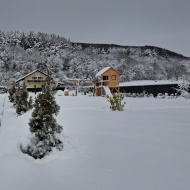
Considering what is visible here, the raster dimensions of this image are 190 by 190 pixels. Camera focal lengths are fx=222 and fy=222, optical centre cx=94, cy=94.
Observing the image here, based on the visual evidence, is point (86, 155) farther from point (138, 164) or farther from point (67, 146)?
point (138, 164)

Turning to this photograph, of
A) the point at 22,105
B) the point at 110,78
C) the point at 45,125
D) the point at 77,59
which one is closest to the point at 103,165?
the point at 45,125

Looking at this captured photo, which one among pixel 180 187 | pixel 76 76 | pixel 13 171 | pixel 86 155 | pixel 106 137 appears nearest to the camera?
pixel 180 187

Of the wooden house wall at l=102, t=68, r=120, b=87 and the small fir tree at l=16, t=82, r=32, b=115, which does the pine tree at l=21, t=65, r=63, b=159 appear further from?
the wooden house wall at l=102, t=68, r=120, b=87

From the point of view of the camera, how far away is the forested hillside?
61.4m

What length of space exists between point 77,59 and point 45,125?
2552 inches

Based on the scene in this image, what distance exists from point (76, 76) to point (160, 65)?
3902cm

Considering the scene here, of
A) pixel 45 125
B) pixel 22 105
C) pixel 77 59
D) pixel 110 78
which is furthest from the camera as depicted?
pixel 77 59

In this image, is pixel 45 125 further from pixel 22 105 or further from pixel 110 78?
pixel 110 78

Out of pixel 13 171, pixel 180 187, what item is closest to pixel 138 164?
pixel 180 187

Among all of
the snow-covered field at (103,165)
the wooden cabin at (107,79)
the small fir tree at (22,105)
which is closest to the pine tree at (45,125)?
the snow-covered field at (103,165)

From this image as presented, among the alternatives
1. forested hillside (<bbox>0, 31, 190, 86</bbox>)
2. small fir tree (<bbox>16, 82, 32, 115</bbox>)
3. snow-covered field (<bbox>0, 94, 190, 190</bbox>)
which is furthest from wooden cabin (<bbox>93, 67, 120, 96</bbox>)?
snow-covered field (<bbox>0, 94, 190, 190</bbox>)

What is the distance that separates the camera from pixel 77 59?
68.3 m

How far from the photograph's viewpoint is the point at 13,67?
205 feet

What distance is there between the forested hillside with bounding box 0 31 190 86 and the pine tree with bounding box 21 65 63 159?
3703 cm
